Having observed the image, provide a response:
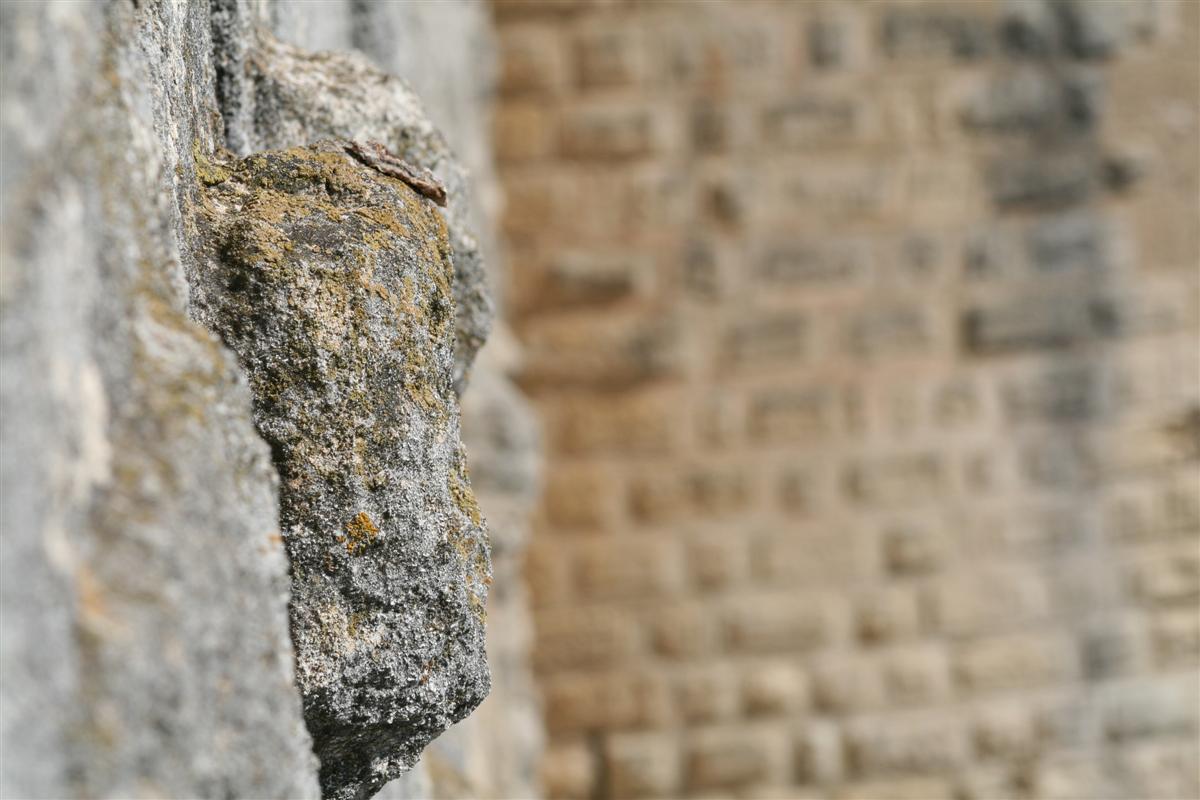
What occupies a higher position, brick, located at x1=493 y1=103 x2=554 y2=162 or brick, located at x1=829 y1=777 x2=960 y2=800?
brick, located at x1=493 y1=103 x2=554 y2=162

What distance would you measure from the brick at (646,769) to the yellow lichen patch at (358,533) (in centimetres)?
268

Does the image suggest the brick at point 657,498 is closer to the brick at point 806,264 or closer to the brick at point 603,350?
the brick at point 603,350

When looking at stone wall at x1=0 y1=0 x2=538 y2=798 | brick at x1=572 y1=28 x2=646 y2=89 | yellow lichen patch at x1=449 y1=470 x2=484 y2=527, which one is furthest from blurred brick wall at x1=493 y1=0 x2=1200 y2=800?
yellow lichen patch at x1=449 y1=470 x2=484 y2=527

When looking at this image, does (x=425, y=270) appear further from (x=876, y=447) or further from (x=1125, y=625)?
(x=1125, y=625)

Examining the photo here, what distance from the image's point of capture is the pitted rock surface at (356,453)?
0.62 m

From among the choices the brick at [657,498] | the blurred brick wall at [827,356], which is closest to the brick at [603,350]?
the blurred brick wall at [827,356]

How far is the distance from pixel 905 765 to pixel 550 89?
1.73 metres

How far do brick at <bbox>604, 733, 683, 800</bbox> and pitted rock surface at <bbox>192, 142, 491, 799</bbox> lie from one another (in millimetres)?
2599

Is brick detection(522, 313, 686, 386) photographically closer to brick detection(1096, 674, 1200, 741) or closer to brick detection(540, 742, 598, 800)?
brick detection(540, 742, 598, 800)

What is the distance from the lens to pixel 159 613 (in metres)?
0.44

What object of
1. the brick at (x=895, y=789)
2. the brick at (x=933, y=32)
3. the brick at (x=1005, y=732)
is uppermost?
the brick at (x=933, y=32)

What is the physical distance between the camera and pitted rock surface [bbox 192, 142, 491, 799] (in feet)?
2.03

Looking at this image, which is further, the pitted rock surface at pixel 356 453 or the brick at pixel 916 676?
the brick at pixel 916 676

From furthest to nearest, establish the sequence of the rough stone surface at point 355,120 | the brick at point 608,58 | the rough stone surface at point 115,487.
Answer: the brick at point 608,58, the rough stone surface at point 355,120, the rough stone surface at point 115,487
